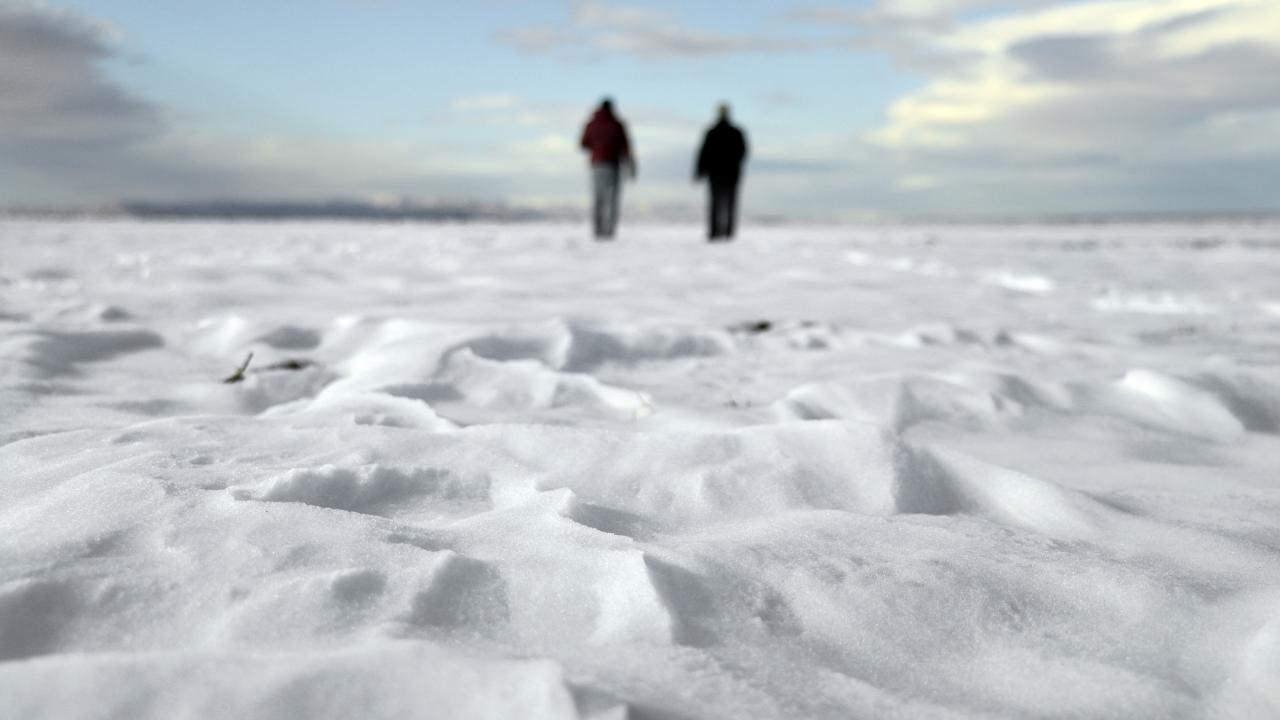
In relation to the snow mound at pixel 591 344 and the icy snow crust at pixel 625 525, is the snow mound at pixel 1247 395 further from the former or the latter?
the snow mound at pixel 591 344

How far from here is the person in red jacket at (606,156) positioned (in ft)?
31.4

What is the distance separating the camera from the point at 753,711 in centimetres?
70

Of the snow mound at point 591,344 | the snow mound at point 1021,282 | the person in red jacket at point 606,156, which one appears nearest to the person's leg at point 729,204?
the person in red jacket at point 606,156

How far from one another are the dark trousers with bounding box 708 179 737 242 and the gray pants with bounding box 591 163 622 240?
1151 millimetres

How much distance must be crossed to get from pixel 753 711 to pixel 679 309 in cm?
251

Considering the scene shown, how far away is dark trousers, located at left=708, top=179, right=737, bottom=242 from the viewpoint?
398 inches

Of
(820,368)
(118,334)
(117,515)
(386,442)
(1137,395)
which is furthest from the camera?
(118,334)

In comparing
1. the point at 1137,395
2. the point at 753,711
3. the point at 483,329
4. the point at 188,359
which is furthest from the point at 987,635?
the point at 188,359

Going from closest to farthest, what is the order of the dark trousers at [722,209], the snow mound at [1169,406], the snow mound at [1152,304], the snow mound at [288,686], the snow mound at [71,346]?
the snow mound at [288,686] → the snow mound at [1169,406] → the snow mound at [71,346] → the snow mound at [1152,304] → the dark trousers at [722,209]

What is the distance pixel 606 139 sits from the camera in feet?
31.4

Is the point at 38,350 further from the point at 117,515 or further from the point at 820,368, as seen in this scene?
the point at 820,368

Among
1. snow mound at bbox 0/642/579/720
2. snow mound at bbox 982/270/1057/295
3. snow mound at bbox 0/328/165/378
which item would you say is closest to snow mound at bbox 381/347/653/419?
snow mound at bbox 0/328/165/378

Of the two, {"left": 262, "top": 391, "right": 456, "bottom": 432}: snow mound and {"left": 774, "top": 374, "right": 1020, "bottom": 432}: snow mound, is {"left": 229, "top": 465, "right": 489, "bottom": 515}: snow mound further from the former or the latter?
{"left": 774, "top": 374, "right": 1020, "bottom": 432}: snow mound

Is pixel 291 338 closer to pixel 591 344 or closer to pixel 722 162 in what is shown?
pixel 591 344
